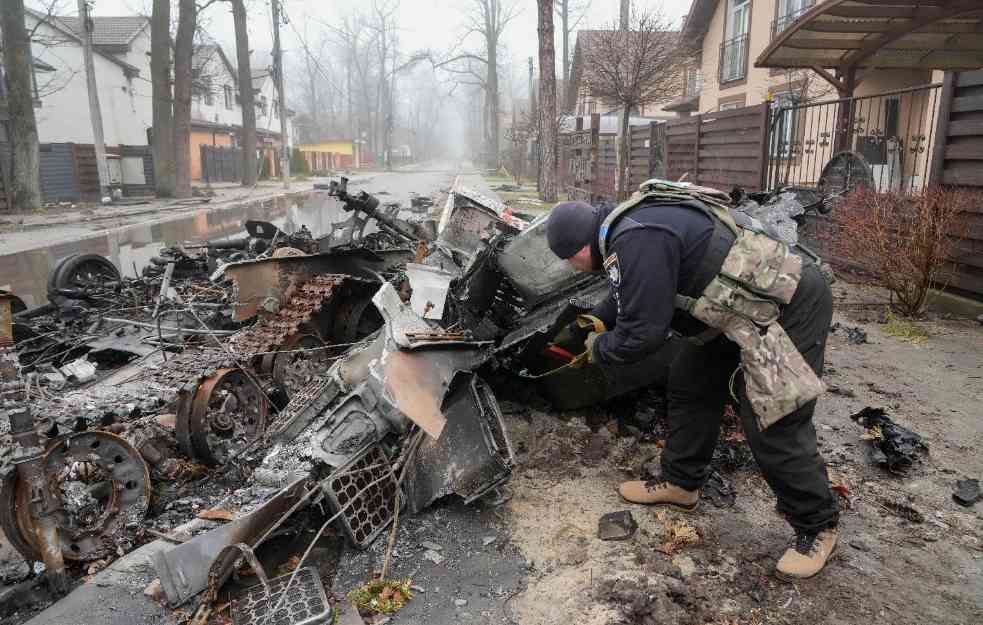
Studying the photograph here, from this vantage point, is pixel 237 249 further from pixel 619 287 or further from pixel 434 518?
pixel 619 287

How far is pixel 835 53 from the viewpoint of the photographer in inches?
392

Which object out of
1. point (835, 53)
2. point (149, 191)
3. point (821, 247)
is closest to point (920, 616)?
point (821, 247)

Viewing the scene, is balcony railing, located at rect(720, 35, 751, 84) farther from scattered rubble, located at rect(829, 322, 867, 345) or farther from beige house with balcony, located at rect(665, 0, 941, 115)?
scattered rubble, located at rect(829, 322, 867, 345)

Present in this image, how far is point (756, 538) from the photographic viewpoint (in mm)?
3051

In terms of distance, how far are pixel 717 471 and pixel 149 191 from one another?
2880 centimetres

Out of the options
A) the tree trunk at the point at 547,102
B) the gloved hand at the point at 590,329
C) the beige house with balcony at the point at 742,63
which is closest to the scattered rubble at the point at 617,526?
the gloved hand at the point at 590,329

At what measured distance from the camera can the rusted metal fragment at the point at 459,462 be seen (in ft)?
10.8

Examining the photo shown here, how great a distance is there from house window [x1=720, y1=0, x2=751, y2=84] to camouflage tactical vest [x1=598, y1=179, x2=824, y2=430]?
65.5 feet

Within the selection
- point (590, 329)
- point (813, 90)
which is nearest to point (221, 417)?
point (590, 329)

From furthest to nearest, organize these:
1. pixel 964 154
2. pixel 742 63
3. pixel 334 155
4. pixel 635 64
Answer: pixel 334 155, pixel 742 63, pixel 635 64, pixel 964 154

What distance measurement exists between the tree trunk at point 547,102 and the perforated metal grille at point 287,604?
1529 cm

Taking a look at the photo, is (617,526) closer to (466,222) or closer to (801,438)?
(801,438)

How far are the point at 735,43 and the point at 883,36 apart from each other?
1293 centimetres

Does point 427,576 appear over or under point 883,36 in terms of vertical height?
under
